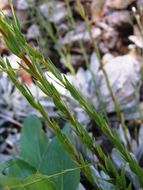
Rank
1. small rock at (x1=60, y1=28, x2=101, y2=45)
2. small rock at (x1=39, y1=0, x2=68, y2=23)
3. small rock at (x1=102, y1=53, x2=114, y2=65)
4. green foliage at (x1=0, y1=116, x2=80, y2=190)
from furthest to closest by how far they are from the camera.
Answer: small rock at (x1=39, y1=0, x2=68, y2=23) < small rock at (x1=60, y1=28, x2=101, y2=45) < small rock at (x1=102, y1=53, x2=114, y2=65) < green foliage at (x1=0, y1=116, x2=80, y2=190)

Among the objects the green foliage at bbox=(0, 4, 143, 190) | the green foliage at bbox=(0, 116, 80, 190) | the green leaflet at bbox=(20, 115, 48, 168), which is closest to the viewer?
the green foliage at bbox=(0, 4, 143, 190)

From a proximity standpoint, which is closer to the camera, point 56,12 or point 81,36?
point 81,36

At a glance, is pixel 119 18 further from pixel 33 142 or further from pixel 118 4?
pixel 33 142

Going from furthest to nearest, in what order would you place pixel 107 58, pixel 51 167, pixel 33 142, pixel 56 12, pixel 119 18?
pixel 56 12, pixel 119 18, pixel 107 58, pixel 33 142, pixel 51 167

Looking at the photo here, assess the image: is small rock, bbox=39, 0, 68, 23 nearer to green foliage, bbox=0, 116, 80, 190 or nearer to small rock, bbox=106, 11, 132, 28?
small rock, bbox=106, 11, 132, 28

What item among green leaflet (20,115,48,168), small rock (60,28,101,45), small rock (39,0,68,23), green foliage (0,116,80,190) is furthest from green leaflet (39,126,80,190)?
small rock (39,0,68,23)

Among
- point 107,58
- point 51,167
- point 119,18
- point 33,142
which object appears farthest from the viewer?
point 119,18

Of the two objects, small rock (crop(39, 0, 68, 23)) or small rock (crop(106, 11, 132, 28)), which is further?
small rock (crop(39, 0, 68, 23))

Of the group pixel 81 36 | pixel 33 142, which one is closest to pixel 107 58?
pixel 81 36

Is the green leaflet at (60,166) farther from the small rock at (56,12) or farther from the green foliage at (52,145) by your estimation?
the small rock at (56,12)

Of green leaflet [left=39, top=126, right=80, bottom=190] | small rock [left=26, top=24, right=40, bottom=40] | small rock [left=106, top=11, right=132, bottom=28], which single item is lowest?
green leaflet [left=39, top=126, right=80, bottom=190]

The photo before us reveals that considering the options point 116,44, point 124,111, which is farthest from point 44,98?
point 116,44

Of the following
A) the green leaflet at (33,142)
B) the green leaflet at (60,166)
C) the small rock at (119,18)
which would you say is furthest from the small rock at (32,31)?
the green leaflet at (60,166)
